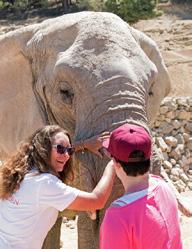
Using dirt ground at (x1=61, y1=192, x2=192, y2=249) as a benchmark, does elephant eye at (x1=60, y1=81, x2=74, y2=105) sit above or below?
above

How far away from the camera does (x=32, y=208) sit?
7.81 ft

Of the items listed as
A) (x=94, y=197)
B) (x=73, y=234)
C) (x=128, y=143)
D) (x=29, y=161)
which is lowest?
(x=73, y=234)

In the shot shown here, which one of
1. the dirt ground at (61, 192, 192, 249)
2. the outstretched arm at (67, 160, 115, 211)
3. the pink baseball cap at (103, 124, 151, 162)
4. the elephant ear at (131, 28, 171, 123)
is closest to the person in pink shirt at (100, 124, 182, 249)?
the pink baseball cap at (103, 124, 151, 162)

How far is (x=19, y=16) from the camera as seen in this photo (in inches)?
1216

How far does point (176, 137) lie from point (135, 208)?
707 centimetres

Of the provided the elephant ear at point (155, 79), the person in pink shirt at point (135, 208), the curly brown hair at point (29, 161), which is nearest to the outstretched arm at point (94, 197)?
the curly brown hair at point (29, 161)

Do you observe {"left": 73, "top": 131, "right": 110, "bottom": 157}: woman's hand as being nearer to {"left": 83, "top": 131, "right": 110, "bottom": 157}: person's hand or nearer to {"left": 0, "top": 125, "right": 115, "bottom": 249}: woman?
{"left": 83, "top": 131, "right": 110, "bottom": 157}: person's hand

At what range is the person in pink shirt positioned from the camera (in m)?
1.96

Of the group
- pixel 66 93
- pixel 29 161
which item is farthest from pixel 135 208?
pixel 66 93

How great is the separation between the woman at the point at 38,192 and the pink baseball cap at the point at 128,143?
1.32 ft

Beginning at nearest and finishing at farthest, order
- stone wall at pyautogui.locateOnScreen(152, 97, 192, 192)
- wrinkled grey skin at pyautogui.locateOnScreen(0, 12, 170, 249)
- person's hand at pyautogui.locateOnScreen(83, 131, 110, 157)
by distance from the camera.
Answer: person's hand at pyautogui.locateOnScreen(83, 131, 110, 157) < wrinkled grey skin at pyautogui.locateOnScreen(0, 12, 170, 249) < stone wall at pyautogui.locateOnScreen(152, 97, 192, 192)

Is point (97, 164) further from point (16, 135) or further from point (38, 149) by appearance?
point (16, 135)

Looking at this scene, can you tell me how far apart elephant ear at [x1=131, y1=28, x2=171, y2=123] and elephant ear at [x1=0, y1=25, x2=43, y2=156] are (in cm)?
58

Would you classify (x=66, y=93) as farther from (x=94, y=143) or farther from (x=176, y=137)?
(x=176, y=137)
